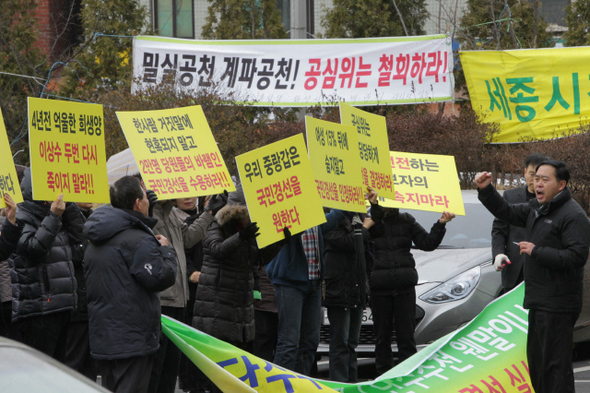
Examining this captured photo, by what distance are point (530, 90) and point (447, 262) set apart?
5914mm

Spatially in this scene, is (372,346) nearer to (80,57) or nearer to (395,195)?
(395,195)

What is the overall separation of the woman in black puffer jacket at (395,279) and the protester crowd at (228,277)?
0.03 feet

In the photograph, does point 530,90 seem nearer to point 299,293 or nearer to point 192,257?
point 192,257

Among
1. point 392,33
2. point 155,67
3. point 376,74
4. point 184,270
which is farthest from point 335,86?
point 184,270

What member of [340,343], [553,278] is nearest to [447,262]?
[340,343]

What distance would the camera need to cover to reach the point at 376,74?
44.1 feet

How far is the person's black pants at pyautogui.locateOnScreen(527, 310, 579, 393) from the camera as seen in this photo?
18.0 feet

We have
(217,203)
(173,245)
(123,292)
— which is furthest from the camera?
(217,203)

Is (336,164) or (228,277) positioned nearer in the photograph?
(228,277)

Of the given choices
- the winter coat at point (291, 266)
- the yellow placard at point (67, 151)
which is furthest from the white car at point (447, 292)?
the yellow placard at point (67, 151)

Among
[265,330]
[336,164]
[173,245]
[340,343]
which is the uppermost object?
[336,164]

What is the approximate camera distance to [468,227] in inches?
346

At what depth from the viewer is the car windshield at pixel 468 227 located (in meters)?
8.57

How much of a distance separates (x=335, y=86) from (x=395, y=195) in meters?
7.06
